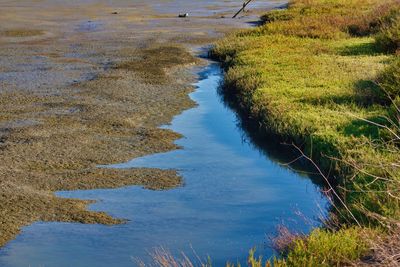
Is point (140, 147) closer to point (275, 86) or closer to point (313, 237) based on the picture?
point (275, 86)

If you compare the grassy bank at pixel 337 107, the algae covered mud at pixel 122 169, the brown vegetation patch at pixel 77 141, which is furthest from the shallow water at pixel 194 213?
the grassy bank at pixel 337 107

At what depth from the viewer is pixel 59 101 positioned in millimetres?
17500

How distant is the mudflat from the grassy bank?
5.81 ft

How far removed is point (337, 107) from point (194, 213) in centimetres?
536

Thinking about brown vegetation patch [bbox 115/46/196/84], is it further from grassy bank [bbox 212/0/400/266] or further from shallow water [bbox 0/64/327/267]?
shallow water [bbox 0/64/327/267]

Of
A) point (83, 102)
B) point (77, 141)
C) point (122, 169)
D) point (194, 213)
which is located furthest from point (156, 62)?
point (194, 213)

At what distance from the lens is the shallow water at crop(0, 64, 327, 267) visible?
935 cm

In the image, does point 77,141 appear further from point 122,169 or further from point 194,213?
point 194,213

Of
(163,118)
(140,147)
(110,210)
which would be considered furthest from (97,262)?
(163,118)

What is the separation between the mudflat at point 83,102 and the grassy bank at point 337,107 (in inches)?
69.7

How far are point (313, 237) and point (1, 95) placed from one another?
11.4 m

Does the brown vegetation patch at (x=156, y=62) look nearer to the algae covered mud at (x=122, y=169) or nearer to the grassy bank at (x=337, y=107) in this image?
the algae covered mud at (x=122, y=169)

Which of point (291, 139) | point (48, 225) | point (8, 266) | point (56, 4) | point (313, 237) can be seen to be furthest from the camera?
point (56, 4)

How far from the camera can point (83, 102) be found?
17359mm
